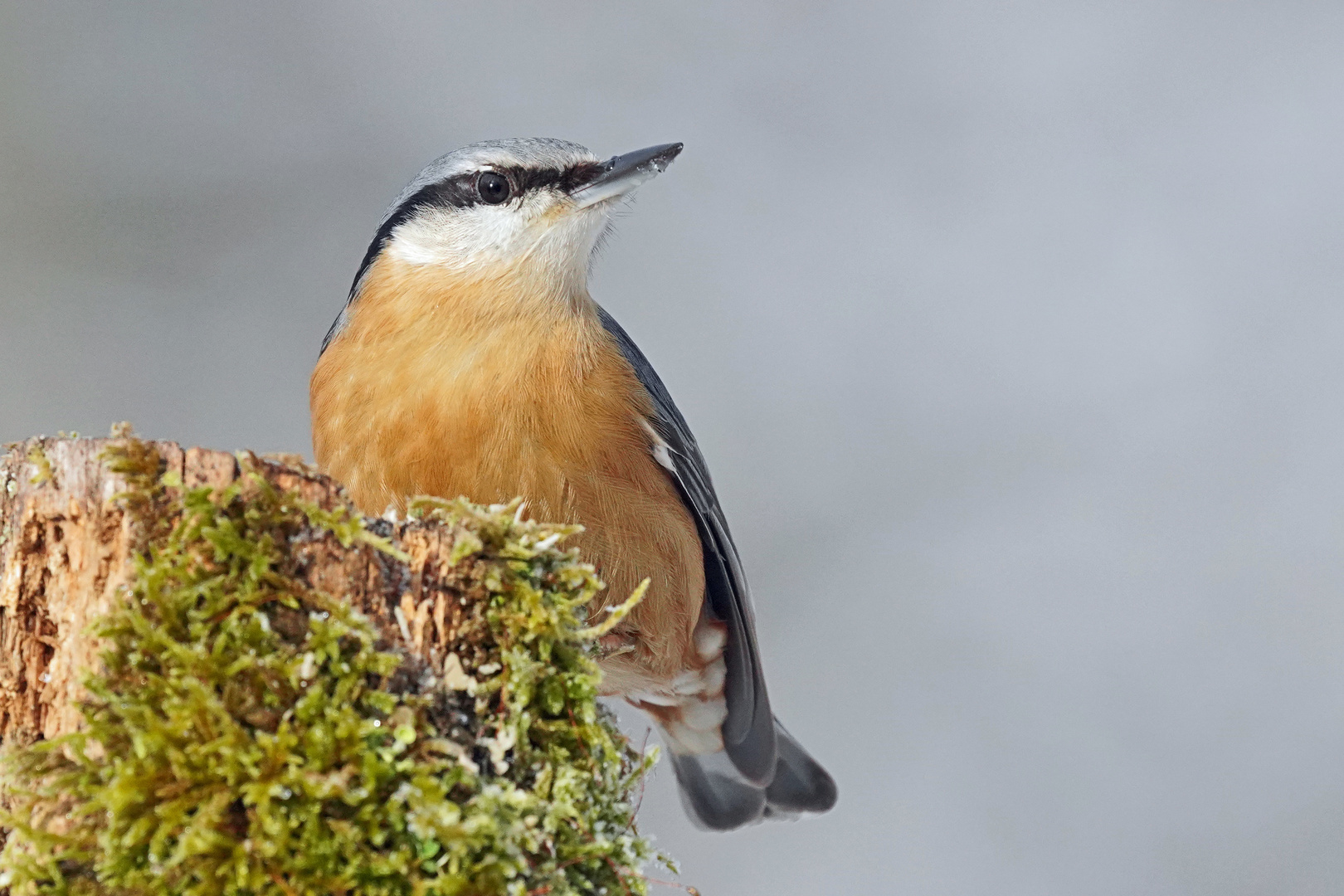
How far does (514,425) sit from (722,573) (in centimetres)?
93

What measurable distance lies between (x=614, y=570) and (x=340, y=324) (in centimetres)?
120

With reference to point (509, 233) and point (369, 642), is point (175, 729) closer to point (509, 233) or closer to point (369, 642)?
point (369, 642)

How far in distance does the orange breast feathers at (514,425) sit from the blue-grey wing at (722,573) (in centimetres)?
9

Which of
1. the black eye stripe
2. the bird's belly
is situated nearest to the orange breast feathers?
the bird's belly

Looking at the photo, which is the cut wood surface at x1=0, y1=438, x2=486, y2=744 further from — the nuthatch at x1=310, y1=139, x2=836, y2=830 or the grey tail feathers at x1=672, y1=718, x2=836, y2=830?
the grey tail feathers at x1=672, y1=718, x2=836, y2=830

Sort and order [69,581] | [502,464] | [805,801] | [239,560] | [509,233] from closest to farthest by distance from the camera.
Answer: [239,560], [69,581], [502,464], [509,233], [805,801]

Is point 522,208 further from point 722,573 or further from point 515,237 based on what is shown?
point 722,573

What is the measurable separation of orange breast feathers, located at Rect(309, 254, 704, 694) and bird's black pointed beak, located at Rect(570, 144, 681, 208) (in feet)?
0.99

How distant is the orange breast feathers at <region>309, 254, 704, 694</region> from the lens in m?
2.83

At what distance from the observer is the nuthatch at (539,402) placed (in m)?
2.85

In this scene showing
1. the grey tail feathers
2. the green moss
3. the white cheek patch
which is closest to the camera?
the green moss

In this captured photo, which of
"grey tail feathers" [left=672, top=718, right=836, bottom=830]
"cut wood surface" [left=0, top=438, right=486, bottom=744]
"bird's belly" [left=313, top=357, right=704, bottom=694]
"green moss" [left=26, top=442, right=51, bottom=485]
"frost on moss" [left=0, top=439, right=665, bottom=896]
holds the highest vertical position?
"bird's belly" [left=313, top=357, right=704, bottom=694]

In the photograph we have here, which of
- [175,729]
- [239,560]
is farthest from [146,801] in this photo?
[239,560]

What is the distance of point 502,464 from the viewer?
9.22 ft
